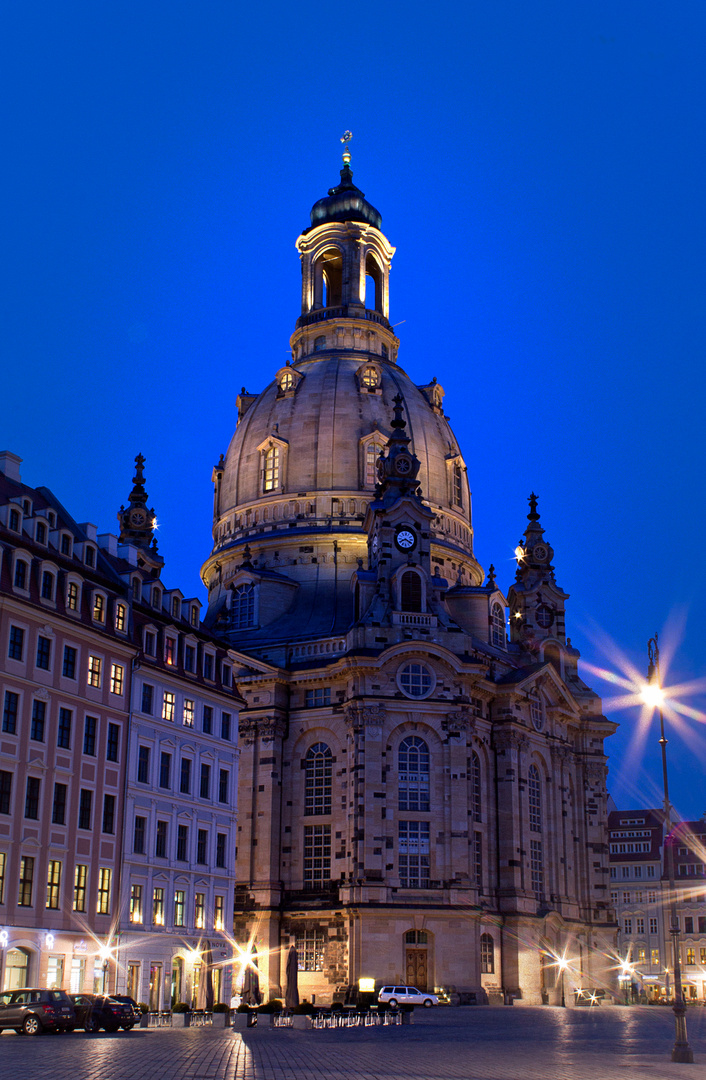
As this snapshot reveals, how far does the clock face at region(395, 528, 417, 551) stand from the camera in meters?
92.0

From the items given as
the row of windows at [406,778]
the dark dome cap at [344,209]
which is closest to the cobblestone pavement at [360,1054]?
the row of windows at [406,778]

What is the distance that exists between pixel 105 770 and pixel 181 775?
7243 millimetres

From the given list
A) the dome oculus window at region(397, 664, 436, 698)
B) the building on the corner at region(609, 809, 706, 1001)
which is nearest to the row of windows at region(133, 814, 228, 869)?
the dome oculus window at region(397, 664, 436, 698)

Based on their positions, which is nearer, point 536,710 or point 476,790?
point 476,790

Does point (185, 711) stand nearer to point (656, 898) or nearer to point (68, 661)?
point (68, 661)

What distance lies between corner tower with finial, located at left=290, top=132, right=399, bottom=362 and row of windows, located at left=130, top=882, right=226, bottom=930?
206 feet

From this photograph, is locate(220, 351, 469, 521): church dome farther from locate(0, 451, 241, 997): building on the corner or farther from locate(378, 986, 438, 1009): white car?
locate(378, 986, 438, 1009): white car

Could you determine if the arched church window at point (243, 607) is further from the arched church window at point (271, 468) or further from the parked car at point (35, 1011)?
the parked car at point (35, 1011)

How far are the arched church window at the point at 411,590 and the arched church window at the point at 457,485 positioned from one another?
21818 mm

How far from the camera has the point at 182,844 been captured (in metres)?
64.6

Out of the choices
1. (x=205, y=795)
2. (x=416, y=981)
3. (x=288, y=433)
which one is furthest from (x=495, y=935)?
(x=288, y=433)

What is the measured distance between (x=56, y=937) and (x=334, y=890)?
34311mm

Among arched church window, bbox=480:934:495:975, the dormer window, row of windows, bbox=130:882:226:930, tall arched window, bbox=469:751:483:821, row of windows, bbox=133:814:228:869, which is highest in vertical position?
the dormer window

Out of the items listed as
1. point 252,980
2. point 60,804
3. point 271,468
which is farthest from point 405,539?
point 60,804
